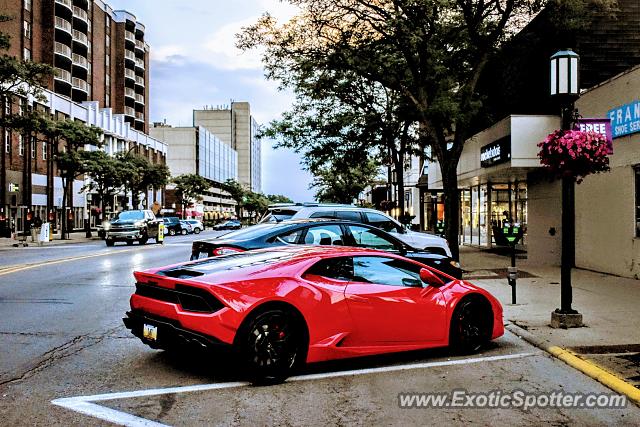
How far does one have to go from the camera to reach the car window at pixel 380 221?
Answer: 1355 cm

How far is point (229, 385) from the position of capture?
221 inches

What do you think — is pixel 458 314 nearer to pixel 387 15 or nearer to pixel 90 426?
pixel 90 426

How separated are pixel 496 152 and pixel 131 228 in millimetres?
19766

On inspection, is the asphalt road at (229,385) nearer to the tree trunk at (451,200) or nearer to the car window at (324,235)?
the car window at (324,235)

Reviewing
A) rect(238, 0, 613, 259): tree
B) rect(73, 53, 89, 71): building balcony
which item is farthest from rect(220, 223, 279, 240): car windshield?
rect(73, 53, 89, 71): building balcony

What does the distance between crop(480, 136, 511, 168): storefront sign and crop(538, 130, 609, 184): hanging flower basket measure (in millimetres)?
10075

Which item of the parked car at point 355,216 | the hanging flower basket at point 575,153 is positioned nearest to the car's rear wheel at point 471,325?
the hanging flower basket at point 575,153

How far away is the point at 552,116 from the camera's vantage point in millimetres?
18469

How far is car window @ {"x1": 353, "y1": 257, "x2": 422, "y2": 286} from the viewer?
6.42 metres

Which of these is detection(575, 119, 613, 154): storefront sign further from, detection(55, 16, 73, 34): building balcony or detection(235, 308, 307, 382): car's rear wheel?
detection(55, 16, 73, 34): building balcony

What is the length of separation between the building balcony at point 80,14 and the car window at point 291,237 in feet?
204

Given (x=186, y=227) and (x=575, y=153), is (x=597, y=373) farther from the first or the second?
(x=186, y=227)

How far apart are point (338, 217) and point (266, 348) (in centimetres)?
748

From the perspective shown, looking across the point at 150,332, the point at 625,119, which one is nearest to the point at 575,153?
the point at 150,332
